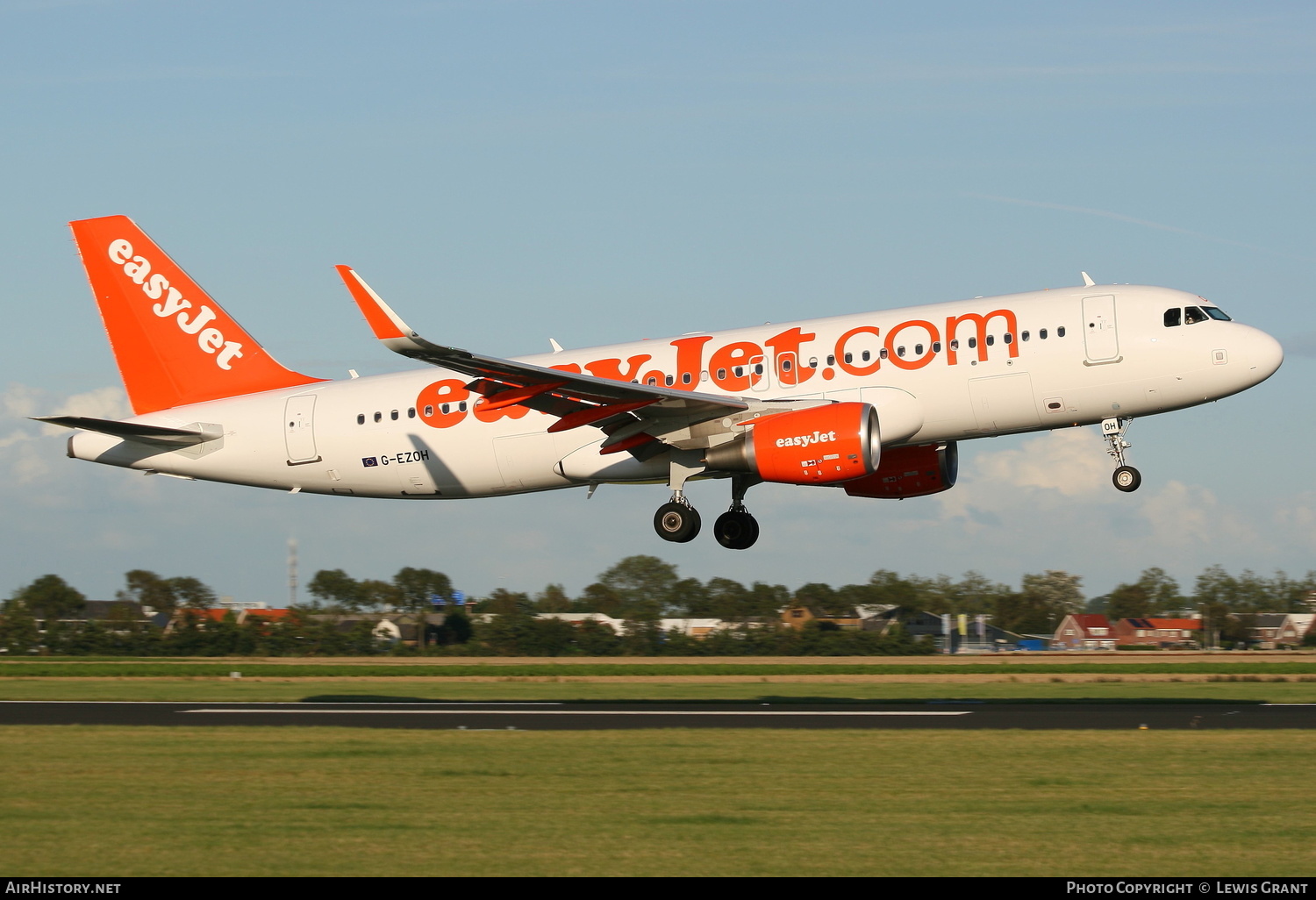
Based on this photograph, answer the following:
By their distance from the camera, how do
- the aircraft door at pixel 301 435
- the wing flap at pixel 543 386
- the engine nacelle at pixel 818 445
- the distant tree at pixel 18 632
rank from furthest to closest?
the distant tree at pixel 18 632 < the aircraft door at pixel 301 435 < the engine nacelle at pixel 818 445 < the wing flap at pixel 543 386

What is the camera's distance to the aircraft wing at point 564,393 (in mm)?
26266

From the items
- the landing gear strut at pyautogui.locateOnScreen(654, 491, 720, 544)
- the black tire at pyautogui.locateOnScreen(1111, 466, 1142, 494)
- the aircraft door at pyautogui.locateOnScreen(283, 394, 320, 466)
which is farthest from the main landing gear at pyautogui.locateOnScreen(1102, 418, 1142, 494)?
the aircraft door at pyautogui.locateOnScreen(283, 394, 320, 466)

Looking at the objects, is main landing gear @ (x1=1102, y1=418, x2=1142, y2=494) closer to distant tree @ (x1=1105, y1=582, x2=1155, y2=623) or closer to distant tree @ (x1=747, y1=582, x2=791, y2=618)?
distant tree @ (x1=747, y1=582, x2=791, y2=618)

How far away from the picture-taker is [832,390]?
2983cm

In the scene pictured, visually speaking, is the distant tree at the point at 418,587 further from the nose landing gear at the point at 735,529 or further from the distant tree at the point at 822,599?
the nose landing gear at the point at 735,529

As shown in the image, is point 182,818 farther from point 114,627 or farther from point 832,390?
point 114,627

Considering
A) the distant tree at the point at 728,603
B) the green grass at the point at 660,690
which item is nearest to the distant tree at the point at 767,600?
the distant tree at the point at 728,603

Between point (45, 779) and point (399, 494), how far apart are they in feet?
54.8

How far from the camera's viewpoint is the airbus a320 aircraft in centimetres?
2841

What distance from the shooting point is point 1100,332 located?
1123 inches

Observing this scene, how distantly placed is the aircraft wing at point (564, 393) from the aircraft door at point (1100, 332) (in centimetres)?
709

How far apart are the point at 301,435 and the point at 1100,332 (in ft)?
62.0

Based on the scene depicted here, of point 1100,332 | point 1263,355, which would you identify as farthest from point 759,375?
point 1263,355
